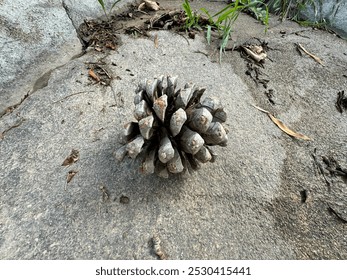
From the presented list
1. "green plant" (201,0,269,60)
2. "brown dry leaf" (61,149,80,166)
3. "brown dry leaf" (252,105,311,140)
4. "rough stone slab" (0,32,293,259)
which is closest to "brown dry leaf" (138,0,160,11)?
"green plant" (201,0,269,60)

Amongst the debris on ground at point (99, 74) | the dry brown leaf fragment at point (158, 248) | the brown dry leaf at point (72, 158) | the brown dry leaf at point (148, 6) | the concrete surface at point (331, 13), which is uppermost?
the concrete surface at point (331, 13)

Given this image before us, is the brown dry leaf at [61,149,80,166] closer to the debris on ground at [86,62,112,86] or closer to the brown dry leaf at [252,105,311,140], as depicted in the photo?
the debris on ground at [86,62,112,86]

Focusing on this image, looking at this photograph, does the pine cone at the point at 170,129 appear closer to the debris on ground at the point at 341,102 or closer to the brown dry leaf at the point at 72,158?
the brown dry leaf at the point at 72,158

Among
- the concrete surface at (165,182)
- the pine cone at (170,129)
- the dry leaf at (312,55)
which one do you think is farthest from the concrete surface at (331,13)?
the pine cone at (170,129)

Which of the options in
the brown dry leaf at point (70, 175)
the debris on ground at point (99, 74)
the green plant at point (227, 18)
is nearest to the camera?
the brown dry leaf at point (70, 175)

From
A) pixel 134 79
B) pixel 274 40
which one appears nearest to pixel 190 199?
pixel 134 79

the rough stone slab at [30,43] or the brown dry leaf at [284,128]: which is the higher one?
the rough stone slab at [30,43]

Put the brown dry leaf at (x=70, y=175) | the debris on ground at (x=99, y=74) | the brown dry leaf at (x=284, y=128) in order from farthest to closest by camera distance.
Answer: the debris on ground at (x=99, y=74)
the brown dry leaf at (x=284, y=128)
the brown dry leaf at (x=70, y=175)
